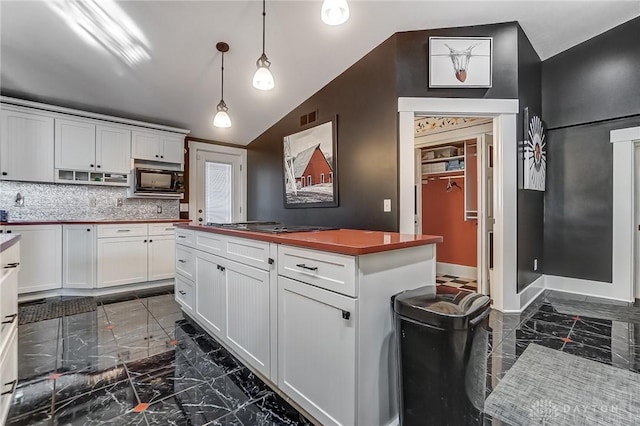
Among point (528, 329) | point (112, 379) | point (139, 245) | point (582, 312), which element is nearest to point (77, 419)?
point (112, 379)

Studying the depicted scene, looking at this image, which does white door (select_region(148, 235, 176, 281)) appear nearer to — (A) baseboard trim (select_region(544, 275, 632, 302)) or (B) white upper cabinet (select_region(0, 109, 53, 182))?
(B) white upper cabinet (select_region(0, 109, 53, 182))

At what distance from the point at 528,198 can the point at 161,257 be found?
15.5 ft

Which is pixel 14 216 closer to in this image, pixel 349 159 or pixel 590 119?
pixel 349 159

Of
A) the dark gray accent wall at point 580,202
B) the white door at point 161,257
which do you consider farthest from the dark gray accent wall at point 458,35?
the white door at point 161,257

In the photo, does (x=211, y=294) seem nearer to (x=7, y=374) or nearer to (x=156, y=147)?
(x=7, y=374)

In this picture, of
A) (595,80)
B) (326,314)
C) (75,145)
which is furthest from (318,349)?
(595,80)

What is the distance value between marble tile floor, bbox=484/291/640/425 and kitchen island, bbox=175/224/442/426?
74 cm

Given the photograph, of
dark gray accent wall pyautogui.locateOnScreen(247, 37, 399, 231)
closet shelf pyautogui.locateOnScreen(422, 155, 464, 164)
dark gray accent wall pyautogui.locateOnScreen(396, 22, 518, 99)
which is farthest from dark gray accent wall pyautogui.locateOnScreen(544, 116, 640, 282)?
dark gray accent wall pyautogui.locateOnScreen(247, 37, 399, 231)

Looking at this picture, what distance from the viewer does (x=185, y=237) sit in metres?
2.88

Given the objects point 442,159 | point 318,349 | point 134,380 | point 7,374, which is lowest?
point 134,380

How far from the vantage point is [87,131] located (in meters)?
3.95

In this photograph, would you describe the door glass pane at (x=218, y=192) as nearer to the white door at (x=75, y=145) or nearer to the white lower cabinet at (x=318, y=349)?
the white door at (x=75, y=145)

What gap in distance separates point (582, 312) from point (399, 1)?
3.50 metres

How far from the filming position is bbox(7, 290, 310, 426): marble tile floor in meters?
1.58
